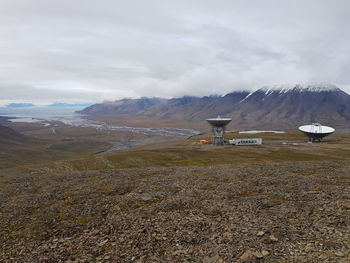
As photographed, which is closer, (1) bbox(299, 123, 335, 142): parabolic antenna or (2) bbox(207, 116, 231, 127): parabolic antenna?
(2) bbox(207, 116, 231, 127): parabolic antenna

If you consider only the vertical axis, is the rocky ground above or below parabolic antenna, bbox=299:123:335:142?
below

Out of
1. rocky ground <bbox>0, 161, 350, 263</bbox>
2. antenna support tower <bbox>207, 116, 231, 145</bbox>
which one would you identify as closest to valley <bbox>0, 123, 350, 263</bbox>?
rocky ground <bbox>0, 161, 350, 263</bbox>

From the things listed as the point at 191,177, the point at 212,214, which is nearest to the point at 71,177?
the point at 191,177

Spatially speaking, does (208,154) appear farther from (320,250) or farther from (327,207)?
(320,250)

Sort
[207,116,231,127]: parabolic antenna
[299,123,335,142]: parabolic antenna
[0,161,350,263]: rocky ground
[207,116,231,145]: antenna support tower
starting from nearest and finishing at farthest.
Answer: [0,161,350,263]: rocky ground
[207,116,231,127]: parabolic antenna
[207,116,231,145]: antenna support tower
[299,123,335,142]: parabolic antenna

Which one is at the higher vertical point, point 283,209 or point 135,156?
point 283,209

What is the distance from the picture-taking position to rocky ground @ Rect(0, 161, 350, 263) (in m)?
14.6

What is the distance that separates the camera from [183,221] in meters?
19.1

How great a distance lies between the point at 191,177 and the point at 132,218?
1556 cm

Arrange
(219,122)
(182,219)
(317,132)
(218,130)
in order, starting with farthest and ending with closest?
(317,132)
(218,130)
(219,122)
(182,219)

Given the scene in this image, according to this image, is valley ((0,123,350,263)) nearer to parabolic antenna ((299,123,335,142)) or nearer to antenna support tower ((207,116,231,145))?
antenna support tower ((207,116,231,145))

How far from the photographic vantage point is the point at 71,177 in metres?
40.1

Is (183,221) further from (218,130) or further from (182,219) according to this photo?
(218,130)

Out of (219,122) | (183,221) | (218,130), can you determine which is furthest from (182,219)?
(218,130)
